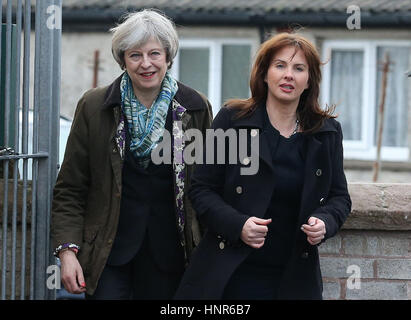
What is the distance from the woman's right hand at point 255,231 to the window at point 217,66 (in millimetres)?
13900

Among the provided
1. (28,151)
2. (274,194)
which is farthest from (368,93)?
(274,194)

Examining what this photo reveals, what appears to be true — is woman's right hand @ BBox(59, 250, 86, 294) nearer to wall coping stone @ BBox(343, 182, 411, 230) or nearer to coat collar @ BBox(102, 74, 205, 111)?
coat collar @ BBox(102, 74, 205, 111)

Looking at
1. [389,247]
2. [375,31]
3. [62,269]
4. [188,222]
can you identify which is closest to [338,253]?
[389,247]

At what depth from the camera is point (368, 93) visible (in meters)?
17.8

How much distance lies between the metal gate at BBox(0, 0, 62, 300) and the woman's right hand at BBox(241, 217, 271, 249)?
1.33m

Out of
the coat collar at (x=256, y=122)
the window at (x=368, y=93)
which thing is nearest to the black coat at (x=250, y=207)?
the coat collar at (x=256, y=122)

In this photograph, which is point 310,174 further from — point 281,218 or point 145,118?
point 145,118

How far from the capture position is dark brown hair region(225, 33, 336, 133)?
4262 millimetres

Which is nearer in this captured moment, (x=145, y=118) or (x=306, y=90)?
(x=306, y=90)

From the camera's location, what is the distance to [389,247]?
17.5 feet

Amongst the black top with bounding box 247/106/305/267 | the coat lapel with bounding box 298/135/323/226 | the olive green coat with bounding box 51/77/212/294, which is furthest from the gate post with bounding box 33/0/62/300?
the coat lapel with bounding box 298/135/323/226

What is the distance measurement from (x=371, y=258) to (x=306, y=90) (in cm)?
130

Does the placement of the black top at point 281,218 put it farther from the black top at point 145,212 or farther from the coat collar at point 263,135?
the black top at point 145,212
